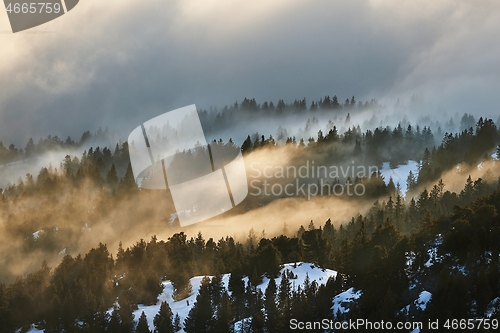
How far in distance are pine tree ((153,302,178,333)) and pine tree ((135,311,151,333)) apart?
154cm

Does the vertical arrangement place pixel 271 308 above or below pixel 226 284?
above

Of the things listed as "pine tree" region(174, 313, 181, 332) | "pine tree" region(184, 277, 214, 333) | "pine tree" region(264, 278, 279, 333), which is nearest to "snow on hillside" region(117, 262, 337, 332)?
"pine tree" region(174, 313, 181, 332)

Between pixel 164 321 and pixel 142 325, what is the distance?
323 cm

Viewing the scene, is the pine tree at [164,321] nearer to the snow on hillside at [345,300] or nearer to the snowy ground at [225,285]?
the snowy ground at [225,285]

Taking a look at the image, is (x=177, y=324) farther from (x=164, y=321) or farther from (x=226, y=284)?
(x=226, y=284)

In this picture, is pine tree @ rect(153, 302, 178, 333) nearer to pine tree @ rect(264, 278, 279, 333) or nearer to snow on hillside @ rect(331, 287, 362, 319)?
pine tree @ rect(264, 278, 279, 333)

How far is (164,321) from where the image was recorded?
90438mm

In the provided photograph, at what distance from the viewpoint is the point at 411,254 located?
8494 centimetres

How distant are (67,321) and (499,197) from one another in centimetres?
7158

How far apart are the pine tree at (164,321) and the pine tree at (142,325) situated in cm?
154

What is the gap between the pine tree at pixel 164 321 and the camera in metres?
89.4

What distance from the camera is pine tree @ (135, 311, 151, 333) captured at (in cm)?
8825

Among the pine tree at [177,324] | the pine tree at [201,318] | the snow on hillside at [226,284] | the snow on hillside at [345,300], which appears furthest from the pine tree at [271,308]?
the pine tree at [177,324]

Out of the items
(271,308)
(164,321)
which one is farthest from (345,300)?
(164,321)
